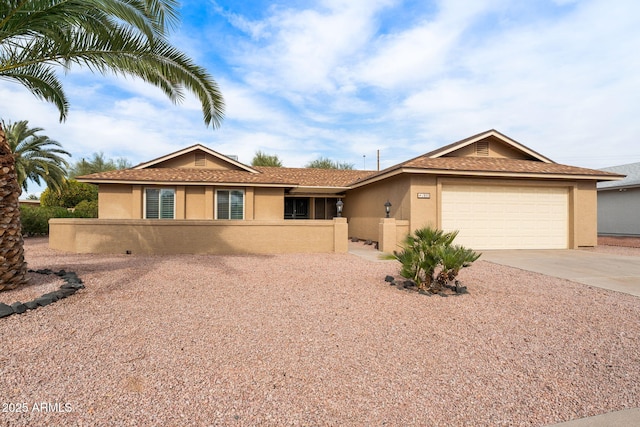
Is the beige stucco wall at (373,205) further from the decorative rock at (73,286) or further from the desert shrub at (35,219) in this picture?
the desert shrub at (35,219)

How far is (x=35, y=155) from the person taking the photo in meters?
22.0

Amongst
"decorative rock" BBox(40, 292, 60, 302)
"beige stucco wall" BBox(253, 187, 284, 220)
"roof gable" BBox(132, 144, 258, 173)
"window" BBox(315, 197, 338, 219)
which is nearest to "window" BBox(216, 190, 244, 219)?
"beige stucco wall" BBox(253, 187, 284, 220)

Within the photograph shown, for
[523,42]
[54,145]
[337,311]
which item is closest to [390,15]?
[523,42]

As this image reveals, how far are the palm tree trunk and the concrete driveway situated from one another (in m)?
11.7

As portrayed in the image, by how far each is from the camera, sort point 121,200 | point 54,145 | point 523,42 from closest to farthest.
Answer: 1. point 523,42
2. point 121,200
3. point 54,145

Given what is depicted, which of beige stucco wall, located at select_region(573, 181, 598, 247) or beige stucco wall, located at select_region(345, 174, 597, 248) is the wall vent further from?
beige stucco wall, located at select_region(573, 181, 598, 247)

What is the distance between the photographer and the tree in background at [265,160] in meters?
44.4

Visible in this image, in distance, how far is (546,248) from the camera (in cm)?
1445

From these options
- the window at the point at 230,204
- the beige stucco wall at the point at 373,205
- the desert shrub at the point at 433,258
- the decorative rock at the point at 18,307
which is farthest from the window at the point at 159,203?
the desert shrub at the point at 433,258

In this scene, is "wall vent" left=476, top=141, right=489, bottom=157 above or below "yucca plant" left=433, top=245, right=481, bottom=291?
above

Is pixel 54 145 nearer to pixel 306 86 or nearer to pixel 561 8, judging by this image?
pixel 306 86

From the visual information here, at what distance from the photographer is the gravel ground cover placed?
111 inches

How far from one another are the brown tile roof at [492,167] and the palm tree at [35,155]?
857 inches

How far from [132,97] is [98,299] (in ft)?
35.3
